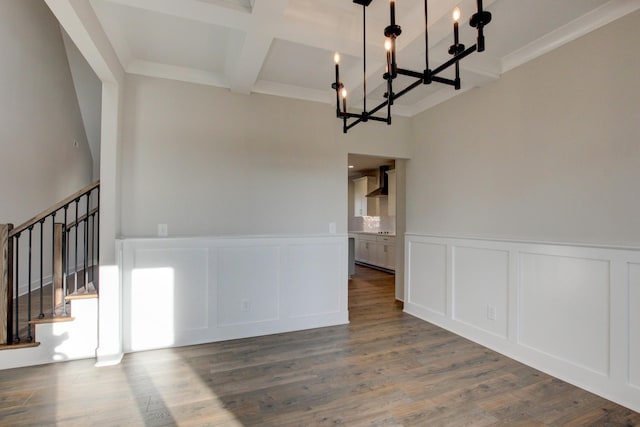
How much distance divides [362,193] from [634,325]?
698cm

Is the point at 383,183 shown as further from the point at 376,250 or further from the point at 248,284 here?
the point at 248,284

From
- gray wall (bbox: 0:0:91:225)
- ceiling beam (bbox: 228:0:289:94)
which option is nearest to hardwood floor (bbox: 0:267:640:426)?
gray wall (bbox: 0:0:91:225)

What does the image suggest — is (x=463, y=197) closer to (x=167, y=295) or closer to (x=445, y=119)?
(x=445, y=119)

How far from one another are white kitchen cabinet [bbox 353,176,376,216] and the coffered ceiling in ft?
17.5

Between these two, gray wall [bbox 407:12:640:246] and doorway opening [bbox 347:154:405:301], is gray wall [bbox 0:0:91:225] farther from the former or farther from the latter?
gray wall [bbox 407:12:640:246]

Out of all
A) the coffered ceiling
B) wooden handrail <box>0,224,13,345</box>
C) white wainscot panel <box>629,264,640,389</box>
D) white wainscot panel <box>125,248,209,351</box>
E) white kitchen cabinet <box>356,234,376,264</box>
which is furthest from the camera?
white kitchen cabinet <box>356,234,376,264</box>

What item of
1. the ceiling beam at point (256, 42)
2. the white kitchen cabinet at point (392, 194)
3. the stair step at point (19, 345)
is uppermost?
the ceiling beam at point (256, 42)

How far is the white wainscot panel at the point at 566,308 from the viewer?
2252mm

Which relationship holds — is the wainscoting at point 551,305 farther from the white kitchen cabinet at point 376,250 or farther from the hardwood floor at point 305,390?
the white kitchen cabinet at point 376,250

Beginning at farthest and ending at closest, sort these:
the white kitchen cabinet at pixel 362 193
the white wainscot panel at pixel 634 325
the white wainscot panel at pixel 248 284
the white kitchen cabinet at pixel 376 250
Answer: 1. the white kitchen cabinet at pixel 362 193
2. the white kitchen cabinet at pixel 376 250
3. the white wainscot panel at pixel 248 284
4. the white wainscot panel at pixel 634 325

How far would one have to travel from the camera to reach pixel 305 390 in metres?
2.26

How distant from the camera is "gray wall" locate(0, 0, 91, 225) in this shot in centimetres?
364

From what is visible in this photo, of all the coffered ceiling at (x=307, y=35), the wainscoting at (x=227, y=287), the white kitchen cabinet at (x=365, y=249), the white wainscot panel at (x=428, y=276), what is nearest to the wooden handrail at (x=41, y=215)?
the wainscoting at (x=227, y=287)

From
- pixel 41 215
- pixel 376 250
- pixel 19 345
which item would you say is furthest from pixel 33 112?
pixel 376 250
